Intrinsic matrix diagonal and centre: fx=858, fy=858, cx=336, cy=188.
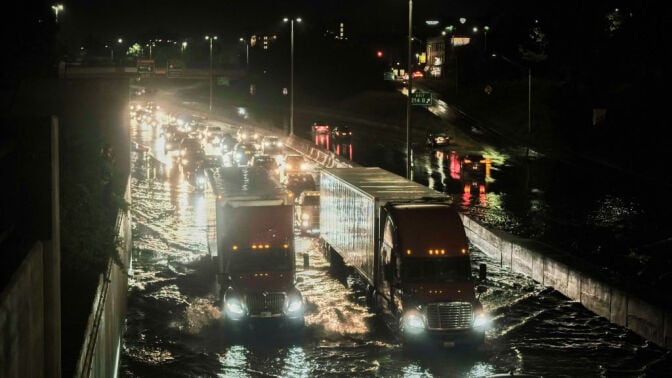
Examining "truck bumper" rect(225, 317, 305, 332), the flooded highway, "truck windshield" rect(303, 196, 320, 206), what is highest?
"truck windshield" rect(303, 196, 320, 206)

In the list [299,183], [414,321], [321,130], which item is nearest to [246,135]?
[321,130]

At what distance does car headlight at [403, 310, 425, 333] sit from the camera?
18484mm

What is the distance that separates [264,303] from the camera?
19.7 metres

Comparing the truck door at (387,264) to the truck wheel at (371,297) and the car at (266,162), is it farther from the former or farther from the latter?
the car at (266,162)

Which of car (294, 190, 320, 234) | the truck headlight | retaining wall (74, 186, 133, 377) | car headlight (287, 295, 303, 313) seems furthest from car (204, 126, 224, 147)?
retaining wall (74, 186, 133, 377)

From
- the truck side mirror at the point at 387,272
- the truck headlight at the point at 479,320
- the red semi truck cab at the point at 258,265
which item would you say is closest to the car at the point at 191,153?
the red semi truck cab at the point at 258,265

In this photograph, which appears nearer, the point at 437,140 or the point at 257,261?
the point at 257,261

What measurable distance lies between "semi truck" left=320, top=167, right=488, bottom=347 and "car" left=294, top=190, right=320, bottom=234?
1163cm

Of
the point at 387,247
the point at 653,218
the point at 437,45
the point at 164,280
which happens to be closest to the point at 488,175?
the point at 653,218

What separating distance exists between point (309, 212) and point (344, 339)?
14409 mm

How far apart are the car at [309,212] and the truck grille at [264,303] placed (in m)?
14.4

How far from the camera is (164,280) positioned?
2672cm

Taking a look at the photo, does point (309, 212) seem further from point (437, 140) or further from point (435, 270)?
point (437, 140)

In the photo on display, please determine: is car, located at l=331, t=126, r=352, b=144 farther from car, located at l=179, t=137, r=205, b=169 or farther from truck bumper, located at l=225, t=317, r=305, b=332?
truck bumper, located at l=225, t=317, r=305, b=332
